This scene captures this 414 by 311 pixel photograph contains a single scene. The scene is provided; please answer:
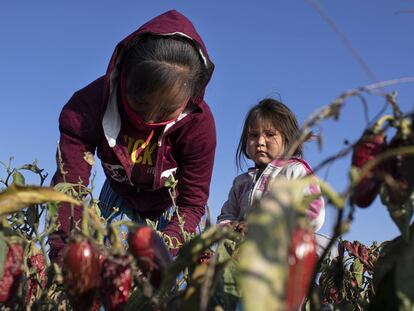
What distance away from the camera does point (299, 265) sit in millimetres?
499

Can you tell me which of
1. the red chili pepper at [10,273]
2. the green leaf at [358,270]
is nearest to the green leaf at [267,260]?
the red chili pepper at [10,273]

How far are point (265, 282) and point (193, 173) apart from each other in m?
2.27

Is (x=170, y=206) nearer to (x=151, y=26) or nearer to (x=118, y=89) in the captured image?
(x=118, y=89)

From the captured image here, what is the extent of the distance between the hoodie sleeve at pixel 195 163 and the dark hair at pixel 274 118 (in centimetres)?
31

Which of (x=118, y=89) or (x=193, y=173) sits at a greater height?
(x=118, y=89)

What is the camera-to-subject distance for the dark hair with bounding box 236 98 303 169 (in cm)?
298

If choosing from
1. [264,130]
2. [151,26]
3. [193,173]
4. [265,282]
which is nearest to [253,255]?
[265,282]

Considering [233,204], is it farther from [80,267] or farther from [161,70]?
[80,267]

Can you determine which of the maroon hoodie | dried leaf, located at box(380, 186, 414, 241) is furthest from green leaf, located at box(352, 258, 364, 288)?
dried leaf, located at box(380, 186, 414, 241)

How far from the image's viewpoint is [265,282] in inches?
17.6

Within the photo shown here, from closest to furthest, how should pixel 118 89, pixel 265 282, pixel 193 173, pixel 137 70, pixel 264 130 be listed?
1. pixel 265 282
2. pixel 137 70
3. pixel 118 89
4. pixel 193 173
5. pixel 264 130

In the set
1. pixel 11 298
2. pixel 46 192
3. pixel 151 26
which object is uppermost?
pixel 151 26

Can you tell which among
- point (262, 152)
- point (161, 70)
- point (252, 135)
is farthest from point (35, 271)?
point (252, 135)

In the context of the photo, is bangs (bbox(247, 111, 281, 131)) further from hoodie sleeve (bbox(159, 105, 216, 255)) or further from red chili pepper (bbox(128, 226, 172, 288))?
red chili pepper (bbox(128, 226, 172, 288))
